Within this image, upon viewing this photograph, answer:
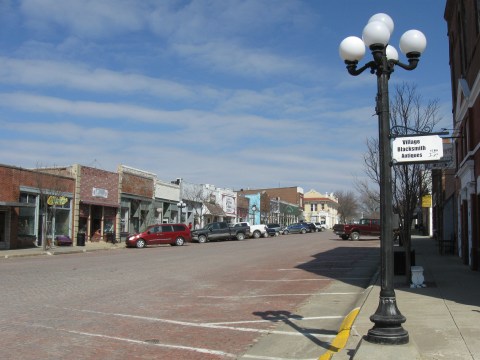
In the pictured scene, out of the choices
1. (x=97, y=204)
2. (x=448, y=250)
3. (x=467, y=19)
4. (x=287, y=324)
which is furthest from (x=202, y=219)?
(x=287, y=324)

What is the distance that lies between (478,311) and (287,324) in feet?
11.5

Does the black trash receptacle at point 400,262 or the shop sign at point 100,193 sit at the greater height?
the shop sign at point 100,193

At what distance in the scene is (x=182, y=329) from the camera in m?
8.77

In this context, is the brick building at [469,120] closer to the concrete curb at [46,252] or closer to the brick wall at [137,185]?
the concrete curb at [46,252]

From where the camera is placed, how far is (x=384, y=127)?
23.0ft

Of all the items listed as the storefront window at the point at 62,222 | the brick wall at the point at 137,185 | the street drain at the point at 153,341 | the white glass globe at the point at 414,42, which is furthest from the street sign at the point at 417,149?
the brick wall at the point at 137,185

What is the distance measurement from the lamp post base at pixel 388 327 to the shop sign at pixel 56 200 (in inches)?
1141

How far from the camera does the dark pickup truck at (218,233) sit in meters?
45.2

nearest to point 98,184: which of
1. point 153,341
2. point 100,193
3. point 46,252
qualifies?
point 100,193

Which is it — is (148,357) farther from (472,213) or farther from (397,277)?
(472,213)

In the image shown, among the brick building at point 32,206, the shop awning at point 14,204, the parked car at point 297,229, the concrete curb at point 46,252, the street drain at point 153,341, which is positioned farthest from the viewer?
the parked car at point 297,229

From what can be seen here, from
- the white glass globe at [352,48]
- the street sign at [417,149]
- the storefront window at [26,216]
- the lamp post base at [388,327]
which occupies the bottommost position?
the lamp post base at [388,327]

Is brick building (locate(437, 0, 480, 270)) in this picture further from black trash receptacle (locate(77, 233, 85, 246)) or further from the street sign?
black trash receptacle (locate(77, 233, 85, 246))

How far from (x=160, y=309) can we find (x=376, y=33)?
273 inches
